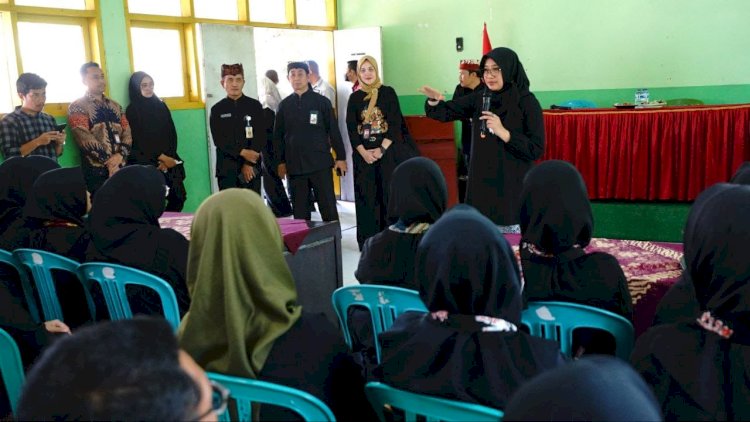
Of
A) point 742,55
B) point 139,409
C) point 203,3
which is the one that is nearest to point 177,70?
point 203,3

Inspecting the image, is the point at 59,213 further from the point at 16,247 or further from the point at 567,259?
the point at 567,259

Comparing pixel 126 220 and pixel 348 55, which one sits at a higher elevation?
pixel 348 55

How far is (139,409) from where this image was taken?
73 centimetres

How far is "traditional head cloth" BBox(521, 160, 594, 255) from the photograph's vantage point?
2.00 meters

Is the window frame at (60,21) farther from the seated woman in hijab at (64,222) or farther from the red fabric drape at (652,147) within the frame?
the red fabric drape at (652,147)

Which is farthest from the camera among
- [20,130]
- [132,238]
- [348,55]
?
[348,55]

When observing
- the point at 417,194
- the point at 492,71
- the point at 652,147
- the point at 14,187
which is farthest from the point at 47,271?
the point at 652,147

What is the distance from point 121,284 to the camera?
215 cm

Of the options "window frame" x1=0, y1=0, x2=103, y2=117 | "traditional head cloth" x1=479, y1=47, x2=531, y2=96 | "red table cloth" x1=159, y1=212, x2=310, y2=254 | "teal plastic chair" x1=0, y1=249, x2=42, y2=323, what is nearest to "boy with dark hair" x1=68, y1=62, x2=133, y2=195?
"window frame" x1=0, y1=0, x2=103, y2=117

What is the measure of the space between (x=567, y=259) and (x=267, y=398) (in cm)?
109

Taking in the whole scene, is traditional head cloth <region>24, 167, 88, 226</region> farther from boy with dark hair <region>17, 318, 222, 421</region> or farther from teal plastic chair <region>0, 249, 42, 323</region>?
boy with dark hair <region>17, 318, 222, 421</region>

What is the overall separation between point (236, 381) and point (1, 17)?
4.61 m

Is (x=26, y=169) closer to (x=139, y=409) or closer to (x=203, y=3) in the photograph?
(x=139, y=409)

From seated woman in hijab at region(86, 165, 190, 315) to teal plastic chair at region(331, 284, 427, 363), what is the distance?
66 cm
